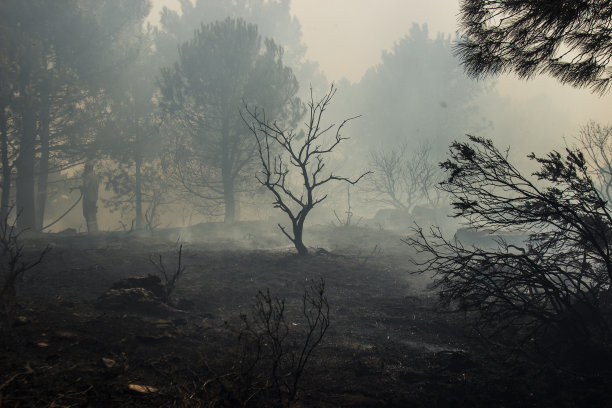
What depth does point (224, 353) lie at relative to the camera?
14.3ft

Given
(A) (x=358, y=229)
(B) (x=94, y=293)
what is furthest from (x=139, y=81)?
(B) (x=94, y=293)

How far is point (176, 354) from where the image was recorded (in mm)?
4078

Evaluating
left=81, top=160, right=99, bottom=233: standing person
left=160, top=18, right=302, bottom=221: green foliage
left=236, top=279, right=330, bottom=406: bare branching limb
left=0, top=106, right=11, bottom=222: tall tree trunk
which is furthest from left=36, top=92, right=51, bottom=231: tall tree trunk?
left=236, top=279, right=330, bottom=406: bare branching limb

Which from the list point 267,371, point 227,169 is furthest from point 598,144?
point 267,371

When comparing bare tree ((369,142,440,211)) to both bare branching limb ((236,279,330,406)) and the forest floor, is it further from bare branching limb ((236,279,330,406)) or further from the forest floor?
bare branching limb ((236,279,330,406))

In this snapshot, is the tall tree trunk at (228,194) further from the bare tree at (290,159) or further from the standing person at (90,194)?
the standing person at (90,194)

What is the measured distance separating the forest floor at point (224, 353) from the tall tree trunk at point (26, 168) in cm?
895

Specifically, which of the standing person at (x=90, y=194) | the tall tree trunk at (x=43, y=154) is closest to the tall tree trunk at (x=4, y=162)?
the tall tree trunk at (x=43, y=154)

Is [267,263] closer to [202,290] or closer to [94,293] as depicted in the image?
[202,290]

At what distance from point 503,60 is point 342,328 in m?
4.27

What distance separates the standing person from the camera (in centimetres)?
1616

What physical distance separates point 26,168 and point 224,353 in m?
15.7

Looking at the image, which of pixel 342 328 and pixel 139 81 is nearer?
pixel 342 328

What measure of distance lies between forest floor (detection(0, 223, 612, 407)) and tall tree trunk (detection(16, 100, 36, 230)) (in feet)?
29.4
